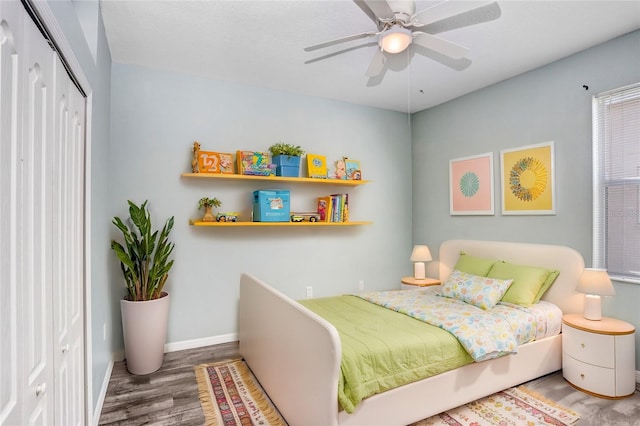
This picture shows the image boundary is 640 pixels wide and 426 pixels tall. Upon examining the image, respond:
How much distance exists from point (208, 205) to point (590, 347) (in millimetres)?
3287

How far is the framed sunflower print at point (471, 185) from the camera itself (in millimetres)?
3746

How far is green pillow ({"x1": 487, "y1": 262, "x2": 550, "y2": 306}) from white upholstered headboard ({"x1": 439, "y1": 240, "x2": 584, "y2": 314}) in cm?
13

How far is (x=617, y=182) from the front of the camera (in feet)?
9.05

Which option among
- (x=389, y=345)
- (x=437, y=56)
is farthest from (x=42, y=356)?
(x=437, y=56)

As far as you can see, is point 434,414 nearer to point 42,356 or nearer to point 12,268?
point 42,356

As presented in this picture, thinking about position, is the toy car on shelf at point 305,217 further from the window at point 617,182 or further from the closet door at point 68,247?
the window at point 617,182

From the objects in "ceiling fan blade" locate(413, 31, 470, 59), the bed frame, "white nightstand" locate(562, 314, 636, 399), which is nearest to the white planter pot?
the bed frame

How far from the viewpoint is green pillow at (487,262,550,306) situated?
9.64 feet

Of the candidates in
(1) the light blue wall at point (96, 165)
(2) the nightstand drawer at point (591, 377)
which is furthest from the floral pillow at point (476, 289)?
(1) the light blue wall at point (96, 165)

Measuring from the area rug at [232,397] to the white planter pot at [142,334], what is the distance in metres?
0.38

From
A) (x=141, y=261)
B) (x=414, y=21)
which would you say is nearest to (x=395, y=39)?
(x=414, y=21)

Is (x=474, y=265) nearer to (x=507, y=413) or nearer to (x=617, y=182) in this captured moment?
(x=617, y=182)

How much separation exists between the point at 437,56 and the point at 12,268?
10.1 feet

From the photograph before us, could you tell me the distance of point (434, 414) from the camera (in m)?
2.17
